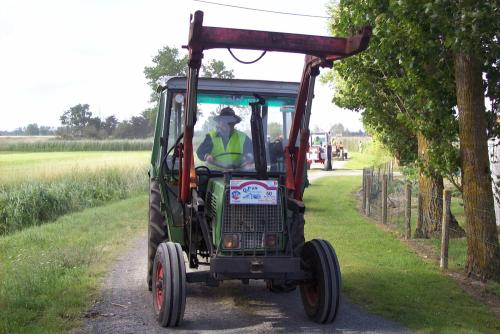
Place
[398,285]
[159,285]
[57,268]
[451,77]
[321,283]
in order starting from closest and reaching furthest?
[321,283] → [159,285] → [398,285] → [57,268] → [451,77]

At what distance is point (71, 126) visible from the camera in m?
80.9

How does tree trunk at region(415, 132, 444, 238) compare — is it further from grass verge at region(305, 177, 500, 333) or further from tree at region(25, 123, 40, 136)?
tree at region(25, 123, 40, 136)

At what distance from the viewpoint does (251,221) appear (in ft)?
21.5

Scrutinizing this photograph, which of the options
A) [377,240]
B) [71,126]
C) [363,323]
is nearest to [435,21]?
[363,323]

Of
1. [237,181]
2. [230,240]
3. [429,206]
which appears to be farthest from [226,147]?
[429,206]

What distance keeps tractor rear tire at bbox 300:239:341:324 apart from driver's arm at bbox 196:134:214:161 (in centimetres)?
157

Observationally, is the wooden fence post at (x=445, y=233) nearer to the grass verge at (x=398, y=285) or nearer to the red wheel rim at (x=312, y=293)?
the grass verge at (x=398, y=285)

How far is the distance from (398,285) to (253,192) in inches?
122

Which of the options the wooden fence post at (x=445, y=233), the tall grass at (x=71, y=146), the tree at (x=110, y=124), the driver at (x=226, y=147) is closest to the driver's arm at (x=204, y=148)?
the driver at (x=226, y=147)

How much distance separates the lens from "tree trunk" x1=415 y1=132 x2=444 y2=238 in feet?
41.5

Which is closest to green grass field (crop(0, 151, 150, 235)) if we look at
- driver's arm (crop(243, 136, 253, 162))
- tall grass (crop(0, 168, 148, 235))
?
tall grass (crop(0, 168, 148, 235))

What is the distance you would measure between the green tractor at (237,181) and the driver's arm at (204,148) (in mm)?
12

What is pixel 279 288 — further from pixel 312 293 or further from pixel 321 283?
pixel 321 283

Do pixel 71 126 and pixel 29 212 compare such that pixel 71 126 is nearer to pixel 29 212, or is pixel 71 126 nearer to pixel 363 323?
pixel 29 212
